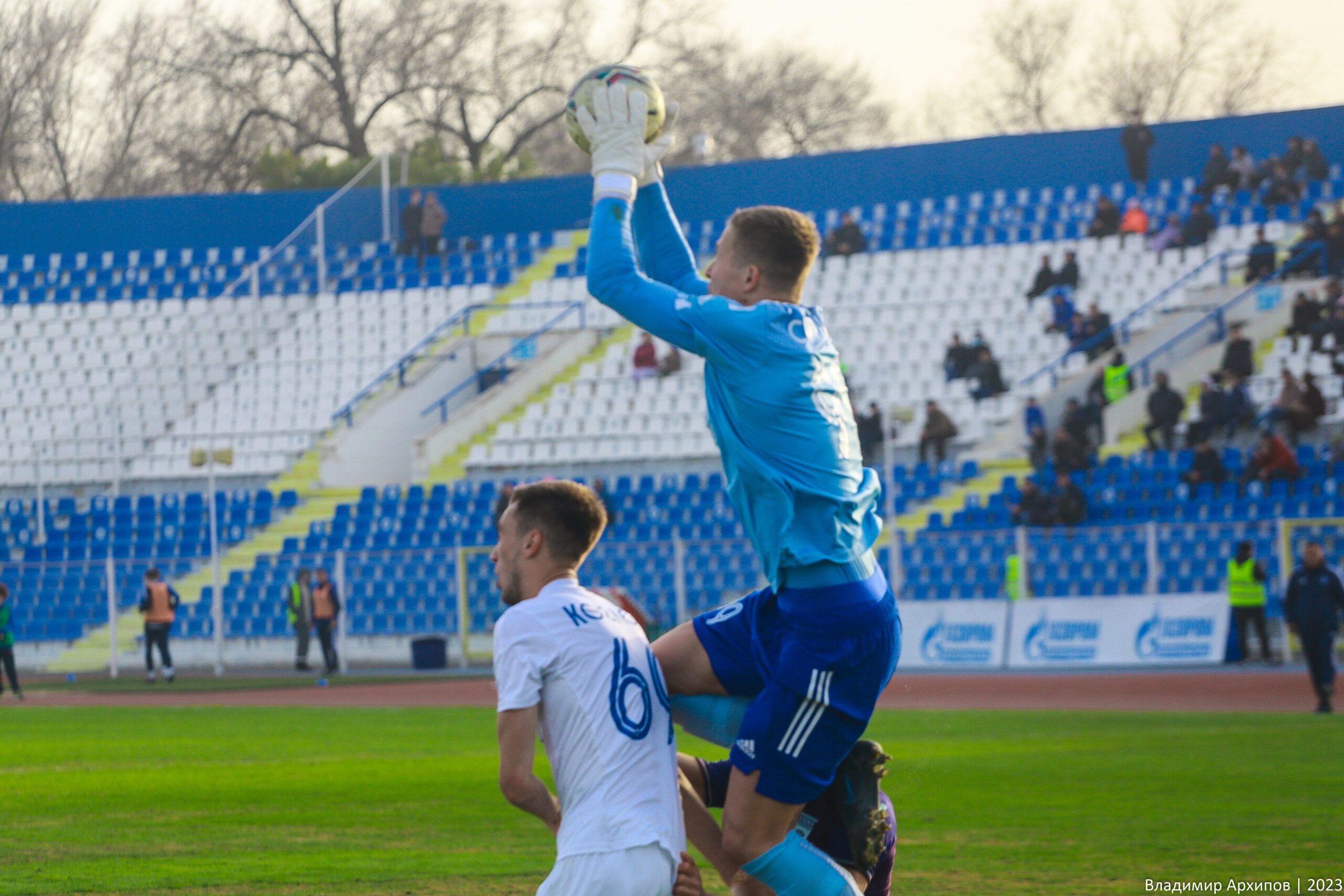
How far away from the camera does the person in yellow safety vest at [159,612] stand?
2408cm

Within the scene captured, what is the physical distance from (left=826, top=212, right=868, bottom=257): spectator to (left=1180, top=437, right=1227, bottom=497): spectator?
10.9 metres

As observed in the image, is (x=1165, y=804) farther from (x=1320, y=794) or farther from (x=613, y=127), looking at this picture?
(x=613, y=127)

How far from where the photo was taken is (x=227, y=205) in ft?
127

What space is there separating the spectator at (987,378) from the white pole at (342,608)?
34.5 feet

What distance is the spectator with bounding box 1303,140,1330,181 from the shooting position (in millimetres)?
31453

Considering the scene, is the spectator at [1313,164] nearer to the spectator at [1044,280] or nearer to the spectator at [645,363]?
the spectator at [1044,280]

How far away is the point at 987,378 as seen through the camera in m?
28.7

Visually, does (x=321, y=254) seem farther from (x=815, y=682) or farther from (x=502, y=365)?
(x=815, y=682)

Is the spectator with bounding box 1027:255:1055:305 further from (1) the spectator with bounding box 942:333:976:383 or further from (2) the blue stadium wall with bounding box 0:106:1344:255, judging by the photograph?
(2) the blue stadium wall with bounding box 0:106:1344:255

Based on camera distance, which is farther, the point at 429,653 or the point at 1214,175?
the point at 1214,175

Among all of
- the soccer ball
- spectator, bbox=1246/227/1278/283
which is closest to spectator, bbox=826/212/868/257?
spectator, bbox=1246/227/1278/283

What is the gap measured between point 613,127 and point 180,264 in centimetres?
3419

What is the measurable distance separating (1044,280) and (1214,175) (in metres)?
3.99

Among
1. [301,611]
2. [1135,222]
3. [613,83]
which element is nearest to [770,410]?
[613,83]
